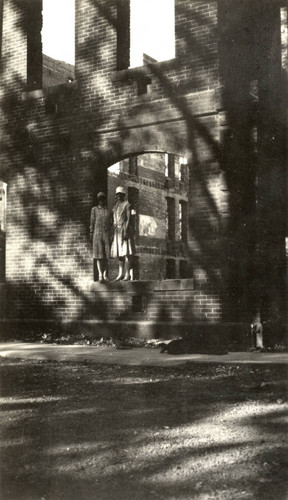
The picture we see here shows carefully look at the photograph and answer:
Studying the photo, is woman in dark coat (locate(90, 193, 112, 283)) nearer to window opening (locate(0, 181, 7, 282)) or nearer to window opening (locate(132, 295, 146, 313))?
window opening (locate(132, 295, 146, 313))

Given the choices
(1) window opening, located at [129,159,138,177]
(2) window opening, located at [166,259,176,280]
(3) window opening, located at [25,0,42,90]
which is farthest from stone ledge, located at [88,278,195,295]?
(2) window opening, located at [166,259,176,280]

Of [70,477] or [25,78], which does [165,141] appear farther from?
[70,477]

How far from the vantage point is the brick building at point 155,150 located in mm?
9367

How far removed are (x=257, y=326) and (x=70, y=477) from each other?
5986 mm

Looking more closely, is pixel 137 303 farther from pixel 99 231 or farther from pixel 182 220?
pixel 182 220

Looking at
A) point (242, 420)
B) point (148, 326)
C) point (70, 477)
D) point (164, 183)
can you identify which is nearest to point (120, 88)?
point (148, 326)

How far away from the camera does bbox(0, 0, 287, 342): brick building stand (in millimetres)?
9367

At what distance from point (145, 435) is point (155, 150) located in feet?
21.5

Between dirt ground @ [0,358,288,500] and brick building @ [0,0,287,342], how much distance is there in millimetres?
2810

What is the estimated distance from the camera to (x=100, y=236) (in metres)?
10.6

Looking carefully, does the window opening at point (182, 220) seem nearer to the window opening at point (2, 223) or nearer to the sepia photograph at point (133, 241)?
the window opening at point (2, 223)

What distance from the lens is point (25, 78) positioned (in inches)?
468

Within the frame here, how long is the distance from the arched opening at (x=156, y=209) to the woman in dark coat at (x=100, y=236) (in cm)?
1128

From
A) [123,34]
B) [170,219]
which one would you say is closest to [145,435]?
[123,34]
